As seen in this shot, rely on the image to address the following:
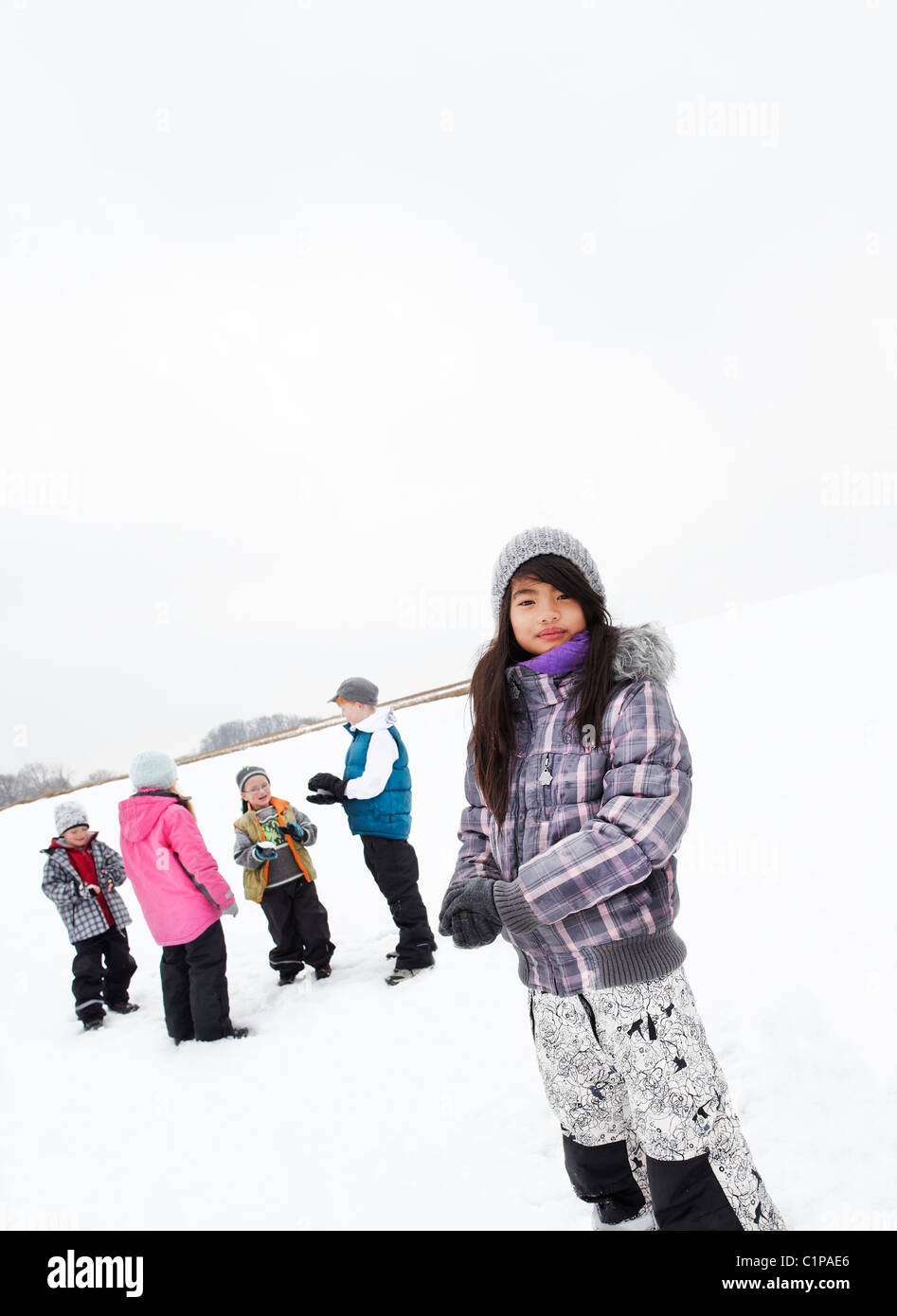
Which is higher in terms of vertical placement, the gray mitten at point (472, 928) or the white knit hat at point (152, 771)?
the white knit hat at point (152, 771)

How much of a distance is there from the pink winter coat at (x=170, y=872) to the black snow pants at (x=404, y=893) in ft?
3.55

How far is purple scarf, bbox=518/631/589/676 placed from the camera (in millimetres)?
2189

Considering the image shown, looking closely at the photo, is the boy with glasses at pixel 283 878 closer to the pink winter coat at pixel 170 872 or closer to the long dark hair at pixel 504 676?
the pink winter coat at pixel 170 872

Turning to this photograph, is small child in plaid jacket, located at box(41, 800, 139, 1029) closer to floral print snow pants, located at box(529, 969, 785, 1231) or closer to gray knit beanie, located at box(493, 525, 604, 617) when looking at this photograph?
floral print snow pants, located at box(529, 969, 785, 1231)

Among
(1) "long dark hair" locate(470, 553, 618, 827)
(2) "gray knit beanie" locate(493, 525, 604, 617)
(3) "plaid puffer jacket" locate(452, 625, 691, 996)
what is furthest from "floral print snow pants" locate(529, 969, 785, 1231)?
(2) "gray knit beanie" locate(493, 525, 604, 617)

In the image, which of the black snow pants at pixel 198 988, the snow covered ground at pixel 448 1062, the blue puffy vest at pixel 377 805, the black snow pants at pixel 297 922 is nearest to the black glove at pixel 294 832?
the black snow pants at pixel 297 922

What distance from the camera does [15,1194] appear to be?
3488mm

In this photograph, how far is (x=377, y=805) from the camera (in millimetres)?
5344

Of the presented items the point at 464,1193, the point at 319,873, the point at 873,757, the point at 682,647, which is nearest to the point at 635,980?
the point at 464,1193

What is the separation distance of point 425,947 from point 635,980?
3.72 metres

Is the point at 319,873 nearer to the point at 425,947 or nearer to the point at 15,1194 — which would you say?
the point at 425,947

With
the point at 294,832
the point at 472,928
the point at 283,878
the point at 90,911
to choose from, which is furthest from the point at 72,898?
the point at 472,928

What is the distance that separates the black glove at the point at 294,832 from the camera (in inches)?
220
